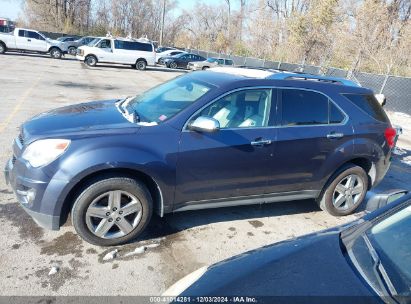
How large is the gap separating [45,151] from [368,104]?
397 centimetres

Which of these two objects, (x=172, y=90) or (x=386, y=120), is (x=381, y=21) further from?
(x=172, y=90)

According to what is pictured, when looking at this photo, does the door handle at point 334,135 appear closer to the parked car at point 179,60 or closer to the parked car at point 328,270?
the parked car at point 328,270

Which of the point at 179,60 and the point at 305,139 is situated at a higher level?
the point at 305,139

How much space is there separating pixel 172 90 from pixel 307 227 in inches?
93.5

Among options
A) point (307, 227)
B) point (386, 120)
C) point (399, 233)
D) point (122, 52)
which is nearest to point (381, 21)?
point (122, 52)

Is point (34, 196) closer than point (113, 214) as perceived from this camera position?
Yes

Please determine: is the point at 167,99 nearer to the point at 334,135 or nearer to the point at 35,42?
the point at 334,135

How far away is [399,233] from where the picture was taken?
7.27 ft

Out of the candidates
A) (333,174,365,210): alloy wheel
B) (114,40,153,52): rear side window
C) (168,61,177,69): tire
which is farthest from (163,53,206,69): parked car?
(333,174,365,210): alloy wheel

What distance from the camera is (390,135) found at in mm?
4957

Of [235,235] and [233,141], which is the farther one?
[235,235]

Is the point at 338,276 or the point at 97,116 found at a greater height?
the point at 97,116

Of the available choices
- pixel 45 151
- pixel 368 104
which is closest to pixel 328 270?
pixel 45 151

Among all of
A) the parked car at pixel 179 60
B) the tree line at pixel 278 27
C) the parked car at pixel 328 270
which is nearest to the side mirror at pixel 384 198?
the parked car at pixel 328 270
